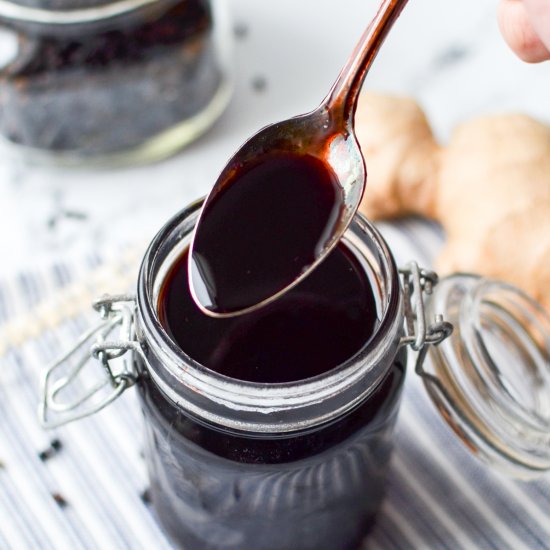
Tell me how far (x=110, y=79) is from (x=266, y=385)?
2.22 ft

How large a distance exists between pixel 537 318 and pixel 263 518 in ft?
1.38

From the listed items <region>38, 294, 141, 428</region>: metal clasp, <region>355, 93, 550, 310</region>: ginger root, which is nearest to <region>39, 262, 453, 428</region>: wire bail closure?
<region>38, 294, 141, 428</region>: metal clasp

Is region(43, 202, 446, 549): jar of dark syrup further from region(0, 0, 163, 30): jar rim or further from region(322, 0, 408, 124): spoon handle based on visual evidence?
region(0, 0, 163, 30): jar rim

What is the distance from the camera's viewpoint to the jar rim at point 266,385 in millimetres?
719

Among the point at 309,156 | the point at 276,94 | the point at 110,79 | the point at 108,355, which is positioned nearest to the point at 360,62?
the point at 309,156

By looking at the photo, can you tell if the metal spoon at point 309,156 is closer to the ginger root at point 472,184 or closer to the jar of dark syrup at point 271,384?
the jar of dark syrup at point 271,384

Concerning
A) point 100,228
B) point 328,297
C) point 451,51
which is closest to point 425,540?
point 328,297

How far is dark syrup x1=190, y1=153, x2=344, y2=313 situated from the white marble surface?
0.47 m

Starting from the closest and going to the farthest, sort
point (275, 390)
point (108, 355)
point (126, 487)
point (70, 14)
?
point (275, 390)
point (108, 355)
point (126, 487)
point (70, 14)

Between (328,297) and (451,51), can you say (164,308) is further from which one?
(451,51)

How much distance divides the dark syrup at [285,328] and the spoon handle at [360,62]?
0.14 meters

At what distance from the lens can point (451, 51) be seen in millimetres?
1562

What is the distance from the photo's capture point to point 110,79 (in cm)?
125

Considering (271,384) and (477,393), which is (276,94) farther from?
(271,384)
